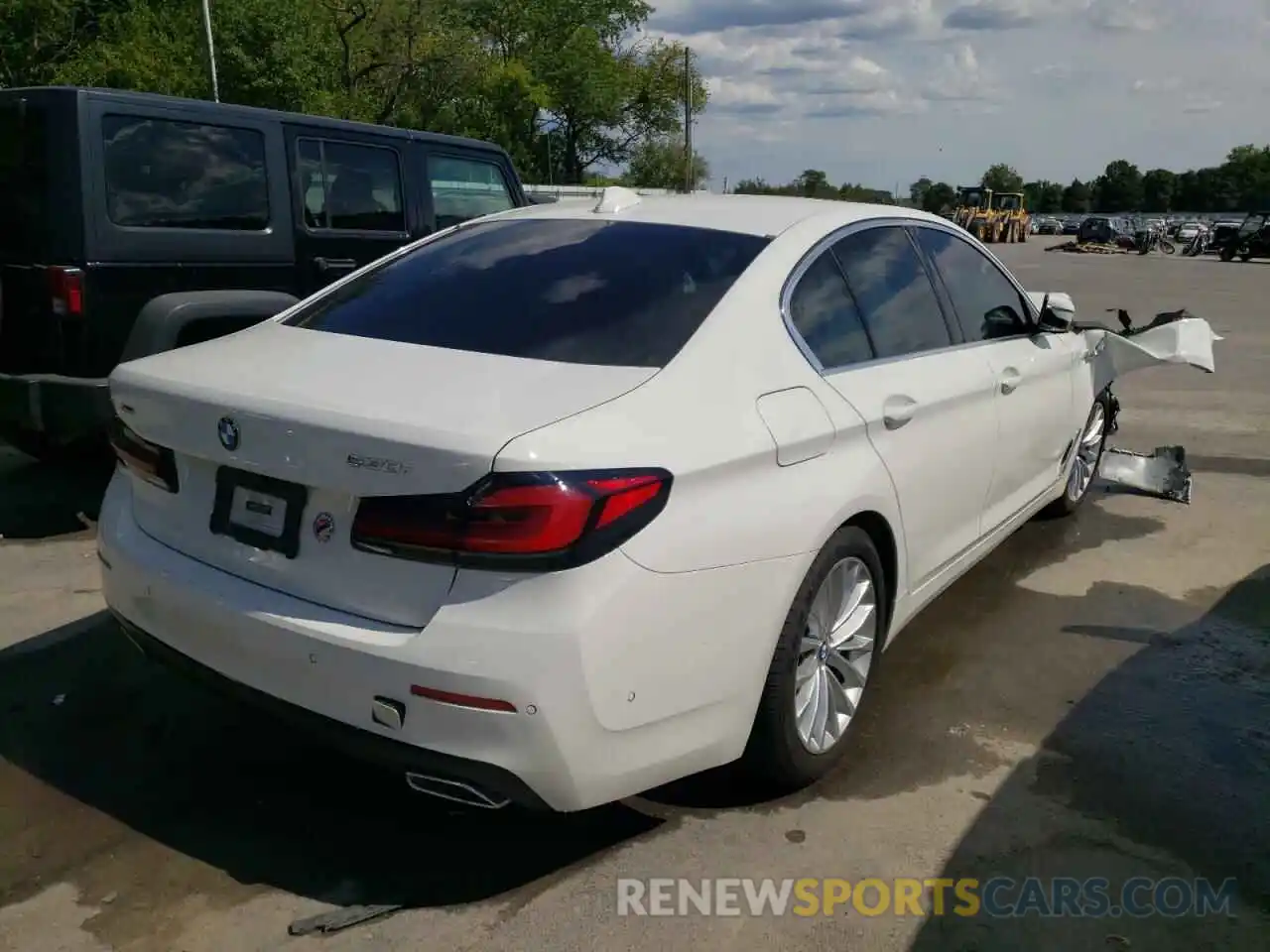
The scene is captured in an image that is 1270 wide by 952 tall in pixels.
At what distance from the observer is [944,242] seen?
431 cm

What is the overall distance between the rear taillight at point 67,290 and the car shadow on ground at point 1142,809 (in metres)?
4.29

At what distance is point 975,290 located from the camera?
14.4 feet

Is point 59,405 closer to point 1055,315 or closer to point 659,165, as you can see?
point 1055,315

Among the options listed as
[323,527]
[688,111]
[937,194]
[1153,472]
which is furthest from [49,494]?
[937,194]

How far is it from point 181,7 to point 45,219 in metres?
31.0

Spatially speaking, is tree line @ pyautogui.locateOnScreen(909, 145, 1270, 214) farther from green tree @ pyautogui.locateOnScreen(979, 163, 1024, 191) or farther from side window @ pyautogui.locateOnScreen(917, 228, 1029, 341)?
Result: side window @ pyautogui.locateOnScreen(917, 228, 1029, 341)

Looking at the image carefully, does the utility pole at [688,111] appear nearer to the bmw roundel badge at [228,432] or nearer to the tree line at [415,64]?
the tree line at [415,64]

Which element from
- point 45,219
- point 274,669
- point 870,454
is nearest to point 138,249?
point 45,219

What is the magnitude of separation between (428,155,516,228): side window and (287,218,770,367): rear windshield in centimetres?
351

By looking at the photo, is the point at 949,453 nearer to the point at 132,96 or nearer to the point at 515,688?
the point at 515,688

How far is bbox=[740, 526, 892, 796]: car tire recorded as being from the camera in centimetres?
286

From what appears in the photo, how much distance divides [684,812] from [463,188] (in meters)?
5.19

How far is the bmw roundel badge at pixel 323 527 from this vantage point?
8.15ft

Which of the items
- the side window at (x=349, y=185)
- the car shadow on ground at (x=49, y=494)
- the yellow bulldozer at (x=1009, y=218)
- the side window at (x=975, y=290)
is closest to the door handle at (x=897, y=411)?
the side window at (x=975, y=290)
